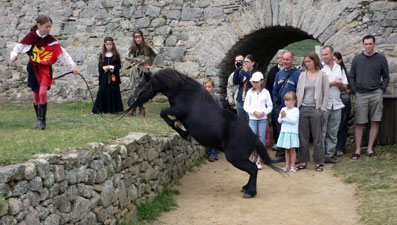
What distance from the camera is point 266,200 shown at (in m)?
5.90

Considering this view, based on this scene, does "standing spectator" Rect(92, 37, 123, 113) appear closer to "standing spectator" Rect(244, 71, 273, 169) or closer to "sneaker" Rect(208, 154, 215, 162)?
"sneaker" Rect(208, 154, 215, 162)

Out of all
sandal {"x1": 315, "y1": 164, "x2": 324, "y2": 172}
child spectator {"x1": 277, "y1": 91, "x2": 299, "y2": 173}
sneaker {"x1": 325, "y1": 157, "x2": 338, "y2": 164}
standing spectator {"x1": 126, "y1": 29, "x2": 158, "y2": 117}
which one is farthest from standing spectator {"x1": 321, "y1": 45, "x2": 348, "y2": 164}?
standing spectator {"x1": 126, "y1": 29, "x2": 158, "y2": 117}

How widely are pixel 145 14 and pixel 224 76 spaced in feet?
7.38

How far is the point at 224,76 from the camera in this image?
398 inches

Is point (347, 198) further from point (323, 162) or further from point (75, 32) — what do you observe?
point (75, 32)

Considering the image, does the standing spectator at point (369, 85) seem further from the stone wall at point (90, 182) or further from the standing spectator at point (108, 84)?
the standing spectator at point (108, 84)

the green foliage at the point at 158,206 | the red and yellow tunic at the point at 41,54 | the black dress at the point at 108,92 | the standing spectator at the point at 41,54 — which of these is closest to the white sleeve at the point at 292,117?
the green foliage at the point at 158,206

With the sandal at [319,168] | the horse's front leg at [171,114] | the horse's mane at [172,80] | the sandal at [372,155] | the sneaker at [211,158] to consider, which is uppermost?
the horse's mane at [172,80]

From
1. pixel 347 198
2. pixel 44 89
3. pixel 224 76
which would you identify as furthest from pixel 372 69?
pixel 44 89

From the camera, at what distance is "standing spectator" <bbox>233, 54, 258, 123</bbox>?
8.04 meters

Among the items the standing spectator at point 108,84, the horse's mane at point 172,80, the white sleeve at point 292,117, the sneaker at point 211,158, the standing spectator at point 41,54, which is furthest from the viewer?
the standing spectator at point 108,84

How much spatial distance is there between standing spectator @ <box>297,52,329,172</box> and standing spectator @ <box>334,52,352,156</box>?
0.91 metres

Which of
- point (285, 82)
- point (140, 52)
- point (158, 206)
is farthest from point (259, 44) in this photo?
point (158, 206)

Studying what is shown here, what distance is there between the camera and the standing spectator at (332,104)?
24.9 feet
